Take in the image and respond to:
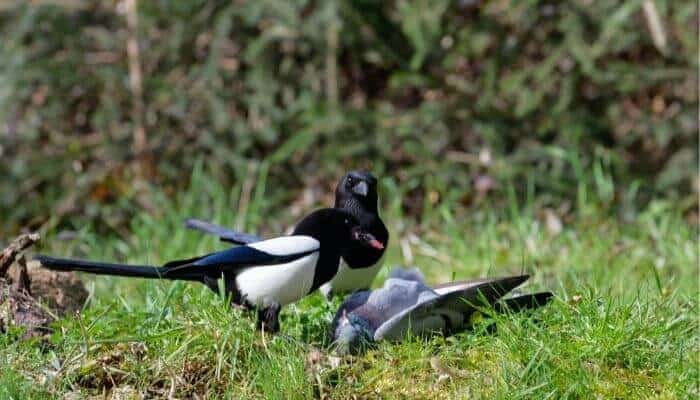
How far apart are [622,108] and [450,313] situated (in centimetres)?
412

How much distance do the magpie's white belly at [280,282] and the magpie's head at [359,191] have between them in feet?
1.36

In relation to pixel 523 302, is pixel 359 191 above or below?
above

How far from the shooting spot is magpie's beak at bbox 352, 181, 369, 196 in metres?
4.17

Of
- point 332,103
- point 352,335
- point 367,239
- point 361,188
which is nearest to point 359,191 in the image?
point 361,188

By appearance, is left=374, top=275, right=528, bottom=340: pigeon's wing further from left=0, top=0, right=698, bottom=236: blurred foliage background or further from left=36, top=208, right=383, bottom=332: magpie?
left=0, top=0, right=698, bottom=236: blurred foliage background

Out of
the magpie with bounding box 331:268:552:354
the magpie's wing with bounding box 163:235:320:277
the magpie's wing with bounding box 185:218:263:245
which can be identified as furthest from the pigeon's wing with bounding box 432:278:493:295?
the magpie's wing with bounding box 185:218:263:245

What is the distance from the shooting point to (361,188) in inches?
165

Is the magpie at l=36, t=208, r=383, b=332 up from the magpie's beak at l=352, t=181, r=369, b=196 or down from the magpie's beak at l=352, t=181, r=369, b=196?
down

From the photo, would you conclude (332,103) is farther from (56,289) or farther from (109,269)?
(109,269)

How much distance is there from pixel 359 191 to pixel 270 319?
2.14ft

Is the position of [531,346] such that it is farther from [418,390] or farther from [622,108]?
[622,108]

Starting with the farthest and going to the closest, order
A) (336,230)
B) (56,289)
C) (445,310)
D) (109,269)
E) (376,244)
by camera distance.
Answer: (56,289)
(376,244)
(336,230)
(445,310)
(109,269)

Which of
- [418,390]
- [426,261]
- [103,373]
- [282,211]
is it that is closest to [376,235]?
[418,390]

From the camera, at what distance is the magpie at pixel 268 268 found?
3779 mm
